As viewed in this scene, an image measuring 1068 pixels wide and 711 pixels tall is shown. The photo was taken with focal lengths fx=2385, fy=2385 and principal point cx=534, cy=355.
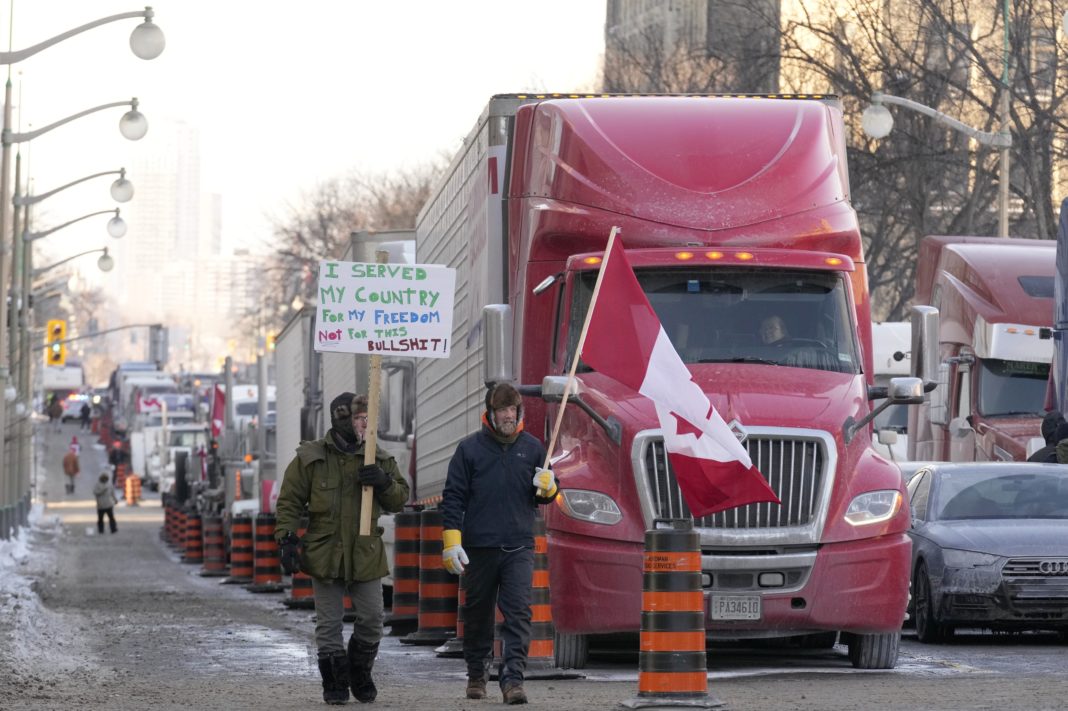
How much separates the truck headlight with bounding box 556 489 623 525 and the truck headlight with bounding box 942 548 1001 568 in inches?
165

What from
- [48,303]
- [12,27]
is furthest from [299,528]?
[48,303]

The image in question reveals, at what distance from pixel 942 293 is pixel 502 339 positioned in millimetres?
13287

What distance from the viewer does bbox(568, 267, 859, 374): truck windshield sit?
15.6m

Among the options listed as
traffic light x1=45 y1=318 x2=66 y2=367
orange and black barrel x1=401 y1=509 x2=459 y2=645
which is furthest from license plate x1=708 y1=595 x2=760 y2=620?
A: traffic light x1=45 y1=318 x2=66 y2=367

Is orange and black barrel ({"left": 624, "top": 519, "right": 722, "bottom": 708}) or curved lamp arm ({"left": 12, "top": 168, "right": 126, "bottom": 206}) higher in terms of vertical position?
curved lamp arm ({"left": 12, "top": 168, "right": 126, "bottom": 206})

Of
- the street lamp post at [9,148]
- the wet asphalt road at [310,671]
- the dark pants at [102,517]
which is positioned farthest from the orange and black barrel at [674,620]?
the dark pants at [102,517]

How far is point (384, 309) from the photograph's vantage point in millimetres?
14609

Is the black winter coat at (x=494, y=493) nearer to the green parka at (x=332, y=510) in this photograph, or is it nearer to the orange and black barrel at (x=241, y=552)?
the green parka at (x=332, y=510)

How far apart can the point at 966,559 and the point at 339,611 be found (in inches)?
246

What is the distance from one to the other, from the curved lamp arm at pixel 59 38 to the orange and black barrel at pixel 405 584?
959 cm

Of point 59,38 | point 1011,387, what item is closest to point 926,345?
point 1011,387

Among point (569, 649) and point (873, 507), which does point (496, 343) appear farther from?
point (873, 507)

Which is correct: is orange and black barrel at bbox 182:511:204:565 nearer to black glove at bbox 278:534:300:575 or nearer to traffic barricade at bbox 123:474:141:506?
black glove at bbox 278:534:300:575

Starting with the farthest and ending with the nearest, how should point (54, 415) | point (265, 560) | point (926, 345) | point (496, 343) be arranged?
point (54, 415) < point (265, 560) < point (926, 345) < point (496, 343)
